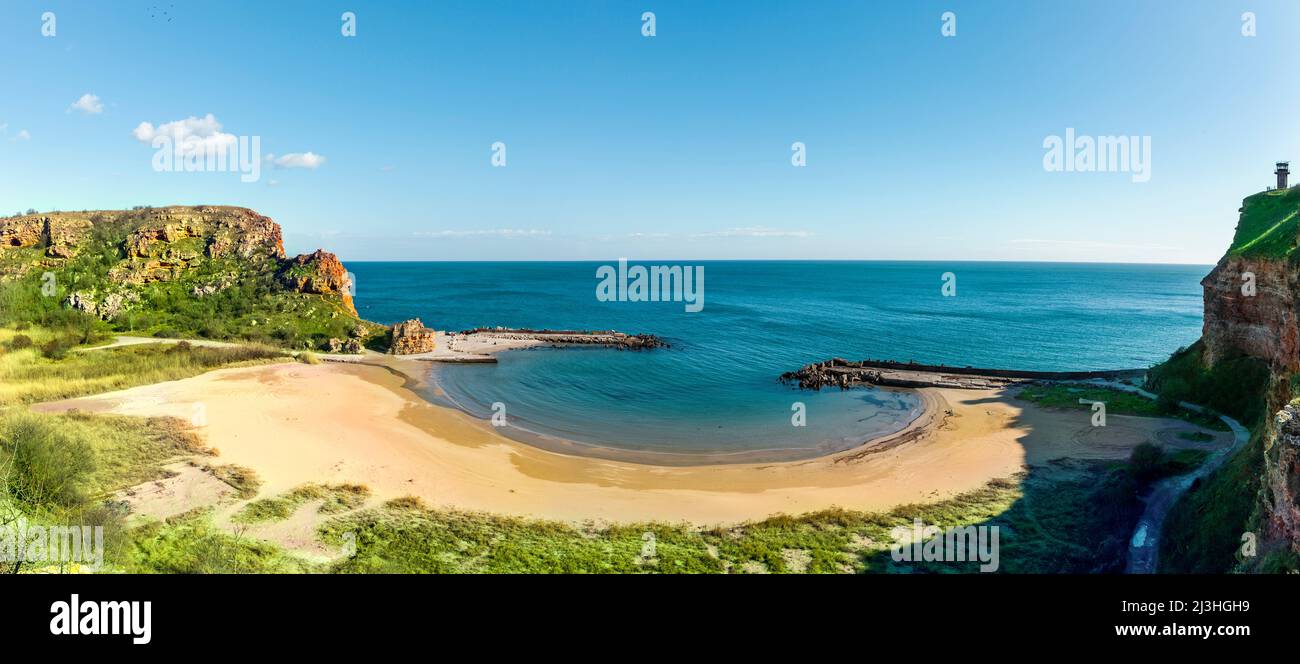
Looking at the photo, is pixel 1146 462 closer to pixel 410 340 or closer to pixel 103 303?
pixel 410 340

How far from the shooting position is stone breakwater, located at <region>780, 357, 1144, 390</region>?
42.3 m

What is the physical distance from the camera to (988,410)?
34719mm

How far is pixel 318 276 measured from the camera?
58406mm

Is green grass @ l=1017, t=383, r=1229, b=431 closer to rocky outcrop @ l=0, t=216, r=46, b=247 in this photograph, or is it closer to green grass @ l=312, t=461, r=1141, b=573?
green grass @ l=312, t=461, r=1141, b=573

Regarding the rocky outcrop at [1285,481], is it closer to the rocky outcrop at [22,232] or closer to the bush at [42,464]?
the bush at [42,464]

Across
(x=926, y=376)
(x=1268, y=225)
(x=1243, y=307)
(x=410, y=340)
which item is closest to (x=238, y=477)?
(x=410, y=340)

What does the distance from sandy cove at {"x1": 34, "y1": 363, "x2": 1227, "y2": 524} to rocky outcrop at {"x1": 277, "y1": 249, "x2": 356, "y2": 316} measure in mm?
24197

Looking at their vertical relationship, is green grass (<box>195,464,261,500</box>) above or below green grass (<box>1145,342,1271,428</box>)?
below

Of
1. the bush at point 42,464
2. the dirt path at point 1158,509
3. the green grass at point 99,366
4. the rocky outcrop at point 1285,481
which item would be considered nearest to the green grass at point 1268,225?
the dirt path at point 1158,509

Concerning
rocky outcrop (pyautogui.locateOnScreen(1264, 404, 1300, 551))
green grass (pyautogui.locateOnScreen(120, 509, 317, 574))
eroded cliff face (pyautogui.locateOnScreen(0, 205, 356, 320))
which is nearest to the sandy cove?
green grass (pyautogui.locateOnScreen(120, 509, 317, 574))

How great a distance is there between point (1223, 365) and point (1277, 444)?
24.7 meters
